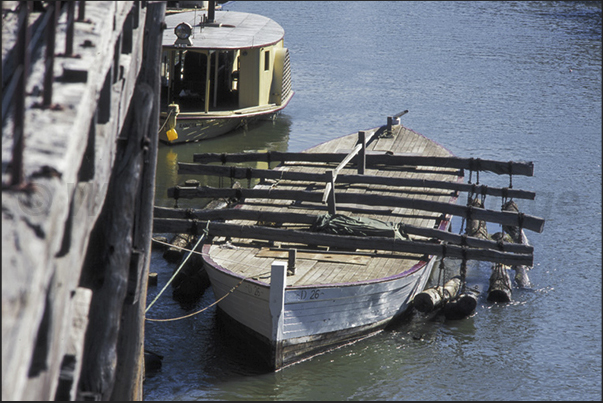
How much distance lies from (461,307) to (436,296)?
0.48m

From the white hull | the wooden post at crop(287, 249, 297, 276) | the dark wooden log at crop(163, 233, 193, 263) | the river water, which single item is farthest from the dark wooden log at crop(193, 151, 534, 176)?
the wooden post at crop(287, 249, 297, 276)

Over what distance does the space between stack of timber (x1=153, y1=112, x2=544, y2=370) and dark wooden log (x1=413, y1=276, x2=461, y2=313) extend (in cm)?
10

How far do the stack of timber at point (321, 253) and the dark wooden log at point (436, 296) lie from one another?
102 millimetres

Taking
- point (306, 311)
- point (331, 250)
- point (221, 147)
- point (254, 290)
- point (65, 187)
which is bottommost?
point (221, 147)

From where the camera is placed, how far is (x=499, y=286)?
1455 centimetres

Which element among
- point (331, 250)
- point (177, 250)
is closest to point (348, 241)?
point (331, 250)

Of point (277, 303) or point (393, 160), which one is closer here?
point (277, 303)

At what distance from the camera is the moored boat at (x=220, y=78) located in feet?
80.3

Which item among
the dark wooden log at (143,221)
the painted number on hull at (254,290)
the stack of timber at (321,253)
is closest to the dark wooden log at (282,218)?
the stack of timber at (321,253)

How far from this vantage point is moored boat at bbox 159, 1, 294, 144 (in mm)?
24484

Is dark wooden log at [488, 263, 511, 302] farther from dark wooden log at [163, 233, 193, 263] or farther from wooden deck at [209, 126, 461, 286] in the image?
dark wooden log at [163, 233, 193, 263]

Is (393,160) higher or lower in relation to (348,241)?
higher

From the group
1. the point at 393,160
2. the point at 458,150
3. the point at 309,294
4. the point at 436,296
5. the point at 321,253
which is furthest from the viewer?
the point at 458,150

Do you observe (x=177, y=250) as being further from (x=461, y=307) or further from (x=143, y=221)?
(x=143, y=221)
